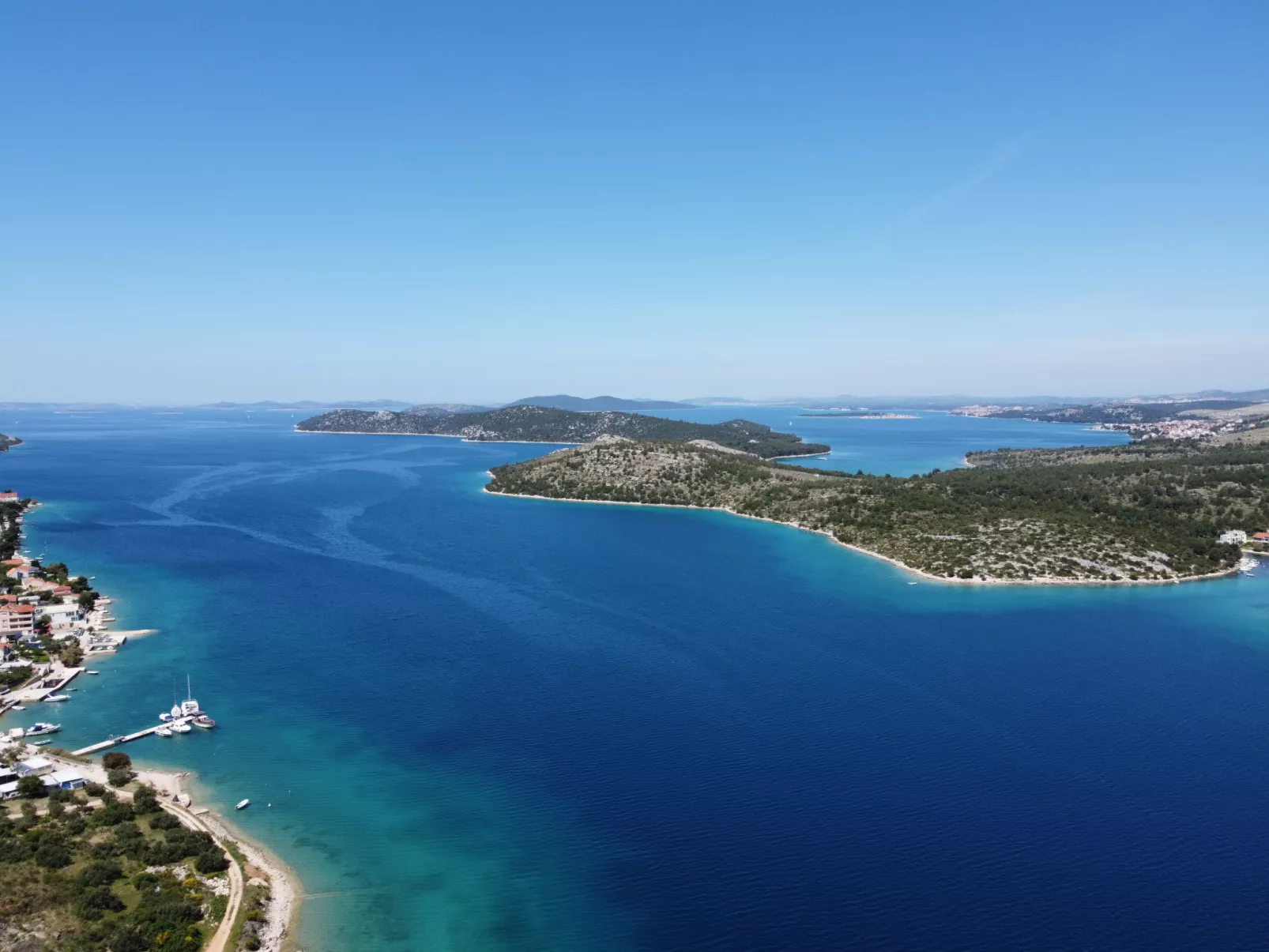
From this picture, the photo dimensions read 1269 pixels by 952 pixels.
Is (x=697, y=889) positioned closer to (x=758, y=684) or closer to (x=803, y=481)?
(x=758, y=684)

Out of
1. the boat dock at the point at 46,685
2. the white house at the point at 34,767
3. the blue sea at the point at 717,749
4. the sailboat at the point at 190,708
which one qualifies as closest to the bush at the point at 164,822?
the blue sea at the point at 717,749

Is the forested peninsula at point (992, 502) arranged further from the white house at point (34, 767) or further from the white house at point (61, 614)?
the white house at point (61, 614)

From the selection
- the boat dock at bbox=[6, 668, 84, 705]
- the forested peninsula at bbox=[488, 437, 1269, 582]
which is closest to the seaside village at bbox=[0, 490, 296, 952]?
the boat dock at bbox=[6, 668, 84, 705]

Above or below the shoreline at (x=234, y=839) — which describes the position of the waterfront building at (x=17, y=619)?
above

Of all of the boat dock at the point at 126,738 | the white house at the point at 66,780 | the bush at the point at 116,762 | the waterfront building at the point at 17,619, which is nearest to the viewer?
the white house at the point at 66,780

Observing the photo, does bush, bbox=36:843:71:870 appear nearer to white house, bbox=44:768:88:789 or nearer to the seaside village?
the seaside village

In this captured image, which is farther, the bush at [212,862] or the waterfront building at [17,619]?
the waterfront building at [17,619]

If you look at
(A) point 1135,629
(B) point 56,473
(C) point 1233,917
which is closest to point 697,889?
(C) point 1233,917

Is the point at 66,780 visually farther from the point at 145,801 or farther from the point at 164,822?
the point at 164,822
